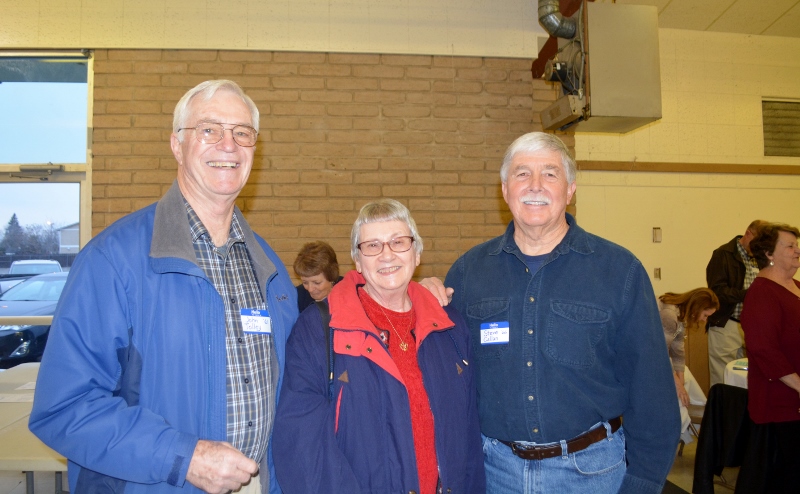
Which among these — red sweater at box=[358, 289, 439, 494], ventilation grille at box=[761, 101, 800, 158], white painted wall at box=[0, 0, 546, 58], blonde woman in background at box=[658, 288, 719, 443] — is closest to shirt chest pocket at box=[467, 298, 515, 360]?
red sweater at box=[358, 289, 439, 494]

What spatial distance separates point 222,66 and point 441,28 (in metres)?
1.99

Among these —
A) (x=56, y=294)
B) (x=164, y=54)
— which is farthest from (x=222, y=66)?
(x=56, y=294)

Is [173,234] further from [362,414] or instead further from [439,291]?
[439,291]

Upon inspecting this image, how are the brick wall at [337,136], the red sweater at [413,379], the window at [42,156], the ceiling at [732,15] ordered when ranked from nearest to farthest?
the red sweater at [413,379], the brick wall at [337,136], the window at [42,156], the ceiling at [732,15]

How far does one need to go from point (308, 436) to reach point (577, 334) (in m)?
0.89

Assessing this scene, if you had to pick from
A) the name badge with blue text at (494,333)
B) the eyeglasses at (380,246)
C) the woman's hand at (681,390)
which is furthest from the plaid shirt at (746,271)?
the eyeglasses at (380,246)

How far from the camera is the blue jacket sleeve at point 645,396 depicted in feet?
5.28

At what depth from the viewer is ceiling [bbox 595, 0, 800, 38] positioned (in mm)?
5477

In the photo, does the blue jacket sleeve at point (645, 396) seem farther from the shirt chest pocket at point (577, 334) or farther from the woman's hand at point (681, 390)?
the woman's hand at point (681, 390)

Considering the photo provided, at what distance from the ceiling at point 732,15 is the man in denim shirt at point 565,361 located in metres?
4.56

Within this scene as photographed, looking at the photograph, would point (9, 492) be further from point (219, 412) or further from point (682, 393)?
point (682, 393)

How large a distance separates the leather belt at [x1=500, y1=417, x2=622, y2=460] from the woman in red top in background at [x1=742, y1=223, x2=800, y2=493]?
226 cm

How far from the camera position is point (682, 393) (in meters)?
4.19

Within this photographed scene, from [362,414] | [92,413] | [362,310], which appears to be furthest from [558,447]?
[92,413]
